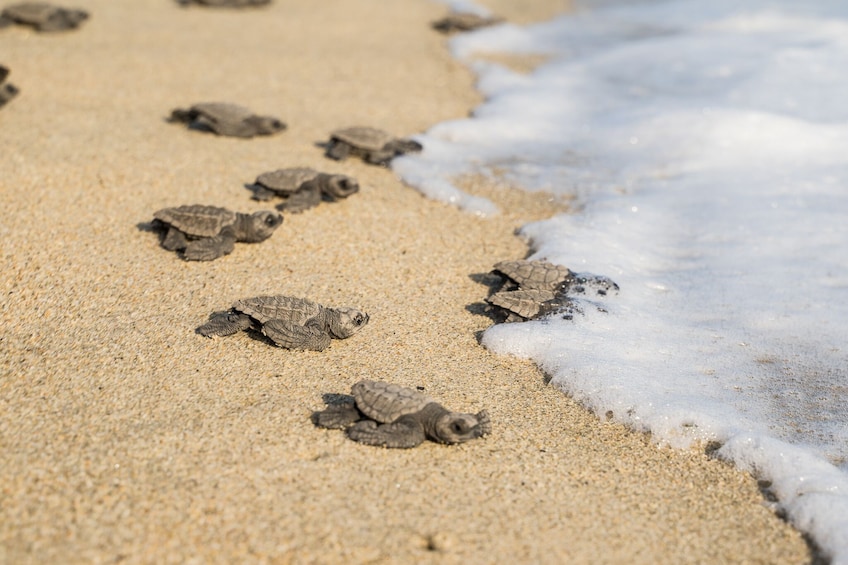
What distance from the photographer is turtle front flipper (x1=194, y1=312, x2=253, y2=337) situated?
14.5 feet

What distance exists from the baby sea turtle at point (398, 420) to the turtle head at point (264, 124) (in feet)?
14.4

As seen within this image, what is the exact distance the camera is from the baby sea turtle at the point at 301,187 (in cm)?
625

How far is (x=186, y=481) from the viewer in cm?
327

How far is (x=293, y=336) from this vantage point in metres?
4.35

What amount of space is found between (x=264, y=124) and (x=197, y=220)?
7.52 feet

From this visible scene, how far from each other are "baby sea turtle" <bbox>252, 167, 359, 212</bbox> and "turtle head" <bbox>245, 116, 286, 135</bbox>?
49.3 inches

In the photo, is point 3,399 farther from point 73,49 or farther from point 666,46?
point 666,46

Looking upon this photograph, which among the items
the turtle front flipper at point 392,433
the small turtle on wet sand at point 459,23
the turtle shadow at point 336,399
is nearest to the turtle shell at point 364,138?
the turtle shadow at point 336,399

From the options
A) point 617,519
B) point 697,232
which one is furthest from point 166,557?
point 697,232

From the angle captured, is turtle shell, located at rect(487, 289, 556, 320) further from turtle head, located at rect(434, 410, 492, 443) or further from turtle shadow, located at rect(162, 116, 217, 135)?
turtle shadow, located at rect(162, 116, 217, 135)

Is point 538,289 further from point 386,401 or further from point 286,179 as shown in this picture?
point 286,179

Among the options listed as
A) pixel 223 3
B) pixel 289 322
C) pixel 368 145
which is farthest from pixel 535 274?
pixel 223 3

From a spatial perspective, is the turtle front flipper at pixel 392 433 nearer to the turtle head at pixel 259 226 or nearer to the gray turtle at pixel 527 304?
the gray turtle at pixel 527 304

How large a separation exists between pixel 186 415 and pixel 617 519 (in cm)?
202
